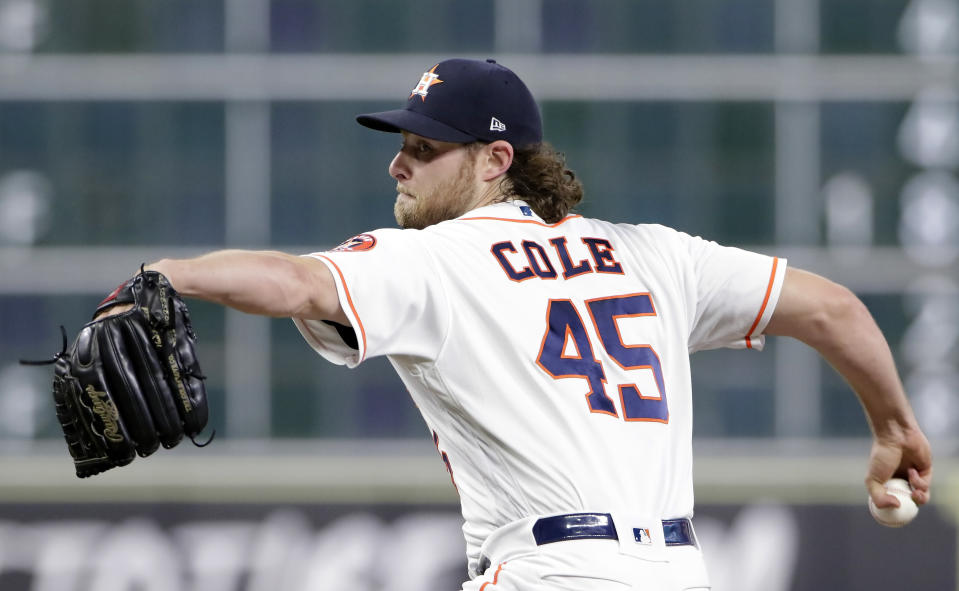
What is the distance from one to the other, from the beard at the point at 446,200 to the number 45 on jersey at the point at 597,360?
0.43m

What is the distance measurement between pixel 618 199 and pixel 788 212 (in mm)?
1314

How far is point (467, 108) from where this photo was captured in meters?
3.18

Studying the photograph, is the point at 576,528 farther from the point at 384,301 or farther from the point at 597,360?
the point at 384,301

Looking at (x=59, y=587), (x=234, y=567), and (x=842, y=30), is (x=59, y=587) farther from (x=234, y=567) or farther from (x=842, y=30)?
(x=842, y=30)

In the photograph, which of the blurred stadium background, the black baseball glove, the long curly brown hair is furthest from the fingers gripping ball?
the blurred stadium background

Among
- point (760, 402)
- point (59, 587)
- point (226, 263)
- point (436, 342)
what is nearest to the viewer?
point (226, 263)

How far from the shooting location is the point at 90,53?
11234 millimetres

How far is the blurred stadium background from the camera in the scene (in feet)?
35.4

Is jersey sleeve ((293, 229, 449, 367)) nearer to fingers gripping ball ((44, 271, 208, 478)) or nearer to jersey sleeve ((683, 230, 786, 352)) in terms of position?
fingers gripping ball ((44, 271, 208, 478))

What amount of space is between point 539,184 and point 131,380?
1.09 meters

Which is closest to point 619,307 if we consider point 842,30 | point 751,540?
point 751,540

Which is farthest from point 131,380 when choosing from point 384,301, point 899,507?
point 899,507

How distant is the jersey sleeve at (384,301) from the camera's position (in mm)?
2658

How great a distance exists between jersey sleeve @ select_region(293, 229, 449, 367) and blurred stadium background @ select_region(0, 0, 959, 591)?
764 centimetres
